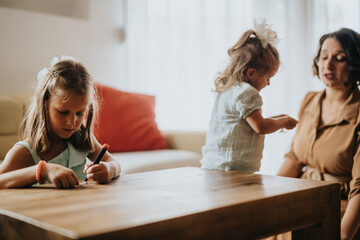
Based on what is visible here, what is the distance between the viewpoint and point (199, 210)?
33.9 inches

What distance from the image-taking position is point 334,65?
185cm

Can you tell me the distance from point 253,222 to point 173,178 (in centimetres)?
38

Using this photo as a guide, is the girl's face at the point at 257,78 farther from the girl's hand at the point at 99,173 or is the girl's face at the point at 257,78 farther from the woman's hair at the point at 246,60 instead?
the girl's hand at the point at 99,173

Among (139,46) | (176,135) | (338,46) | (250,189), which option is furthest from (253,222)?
(139,46)

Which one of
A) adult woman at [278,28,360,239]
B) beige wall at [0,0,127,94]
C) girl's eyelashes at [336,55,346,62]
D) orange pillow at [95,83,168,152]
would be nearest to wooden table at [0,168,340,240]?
adult woman at [278,28,360,239]

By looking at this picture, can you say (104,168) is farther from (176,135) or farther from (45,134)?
(176,135)

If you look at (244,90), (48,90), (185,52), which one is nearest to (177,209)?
(48,90)

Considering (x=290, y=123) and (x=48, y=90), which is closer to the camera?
(x=48, y=90)

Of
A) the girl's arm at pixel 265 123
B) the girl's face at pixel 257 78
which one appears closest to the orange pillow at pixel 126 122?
the girl's face at pixel 257 78

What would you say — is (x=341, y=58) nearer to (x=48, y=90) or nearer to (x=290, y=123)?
(x=290, y=123)

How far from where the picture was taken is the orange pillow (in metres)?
2.57

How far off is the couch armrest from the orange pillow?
2.0 inches

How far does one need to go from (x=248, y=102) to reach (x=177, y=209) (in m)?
0.83

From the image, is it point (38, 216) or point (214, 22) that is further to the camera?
point (214, 22)
